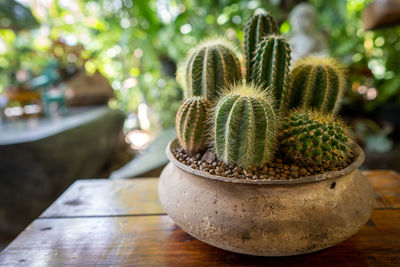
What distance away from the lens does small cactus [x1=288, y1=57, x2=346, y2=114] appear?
50 cm

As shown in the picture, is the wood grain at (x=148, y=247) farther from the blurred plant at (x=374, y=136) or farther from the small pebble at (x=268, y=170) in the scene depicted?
the blurred plant at (x=374, y=136)

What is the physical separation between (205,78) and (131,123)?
8.83 feet

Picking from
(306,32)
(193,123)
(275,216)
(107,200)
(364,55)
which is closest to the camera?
(275,216)

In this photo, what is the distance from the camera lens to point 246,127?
0.41m

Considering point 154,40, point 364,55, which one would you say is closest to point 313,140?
point 154,40

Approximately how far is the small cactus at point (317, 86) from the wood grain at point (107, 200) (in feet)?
1.36

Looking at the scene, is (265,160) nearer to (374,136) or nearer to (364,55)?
(374,136)

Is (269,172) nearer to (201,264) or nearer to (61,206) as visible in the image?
(201,264)

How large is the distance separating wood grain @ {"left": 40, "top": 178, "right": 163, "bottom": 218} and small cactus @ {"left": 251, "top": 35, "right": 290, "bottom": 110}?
387 mm

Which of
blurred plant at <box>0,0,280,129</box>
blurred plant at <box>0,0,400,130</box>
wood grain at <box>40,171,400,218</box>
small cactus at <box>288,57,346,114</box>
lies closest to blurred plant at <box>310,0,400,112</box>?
blurred plant at <box>0,0,400,130</box>

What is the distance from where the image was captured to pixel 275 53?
17.9 inches

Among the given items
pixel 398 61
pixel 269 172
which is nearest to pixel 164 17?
pixel 269 172

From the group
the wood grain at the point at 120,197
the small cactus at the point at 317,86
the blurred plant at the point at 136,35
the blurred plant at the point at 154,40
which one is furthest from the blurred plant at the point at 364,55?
the small cactus at the point at 317,86

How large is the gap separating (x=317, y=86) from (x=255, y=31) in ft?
0.55
